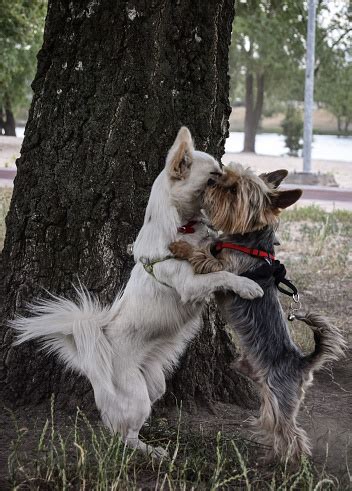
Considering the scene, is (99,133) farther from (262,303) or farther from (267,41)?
(267,41)

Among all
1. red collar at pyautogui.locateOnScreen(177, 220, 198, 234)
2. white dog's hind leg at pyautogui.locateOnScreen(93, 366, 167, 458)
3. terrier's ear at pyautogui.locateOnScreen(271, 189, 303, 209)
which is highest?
terrier's ear at pyautogui.locateOnScreen(271, 189, 303, 209)

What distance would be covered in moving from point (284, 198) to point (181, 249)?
0.60 meters

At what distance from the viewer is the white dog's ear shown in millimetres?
4031

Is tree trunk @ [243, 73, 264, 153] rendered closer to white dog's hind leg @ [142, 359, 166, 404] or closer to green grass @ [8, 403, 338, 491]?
white dog's hind leg @ [142, 359, 166, 404]

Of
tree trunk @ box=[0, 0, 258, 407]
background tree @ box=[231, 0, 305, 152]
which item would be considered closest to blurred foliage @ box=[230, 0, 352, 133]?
background tree @ box=[231, 0, 305, 152]

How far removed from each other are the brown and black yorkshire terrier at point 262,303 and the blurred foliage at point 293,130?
109 ft

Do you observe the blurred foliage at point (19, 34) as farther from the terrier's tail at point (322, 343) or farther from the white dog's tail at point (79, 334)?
the terrier's tail at point (322, 343)

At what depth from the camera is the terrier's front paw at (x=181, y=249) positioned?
4.12 meters

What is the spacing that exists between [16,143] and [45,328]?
28.2 meters

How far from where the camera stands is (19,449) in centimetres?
431

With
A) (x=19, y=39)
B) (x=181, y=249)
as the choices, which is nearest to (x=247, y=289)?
(x=181, y=249)

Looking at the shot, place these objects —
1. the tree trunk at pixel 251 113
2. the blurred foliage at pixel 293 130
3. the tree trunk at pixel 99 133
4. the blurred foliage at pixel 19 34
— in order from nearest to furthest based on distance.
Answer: the tree trunk at pixel 99 133
the blurred foliage at pixel 19 34
the tree trunk at pixel 251 113
the blurred foliage at pixel 293 130

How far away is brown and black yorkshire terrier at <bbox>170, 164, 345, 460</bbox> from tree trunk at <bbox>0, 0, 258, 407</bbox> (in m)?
0.74

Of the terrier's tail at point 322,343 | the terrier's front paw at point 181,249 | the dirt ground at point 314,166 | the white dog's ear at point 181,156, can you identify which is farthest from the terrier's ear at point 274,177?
the dirt ground at point 314,166
